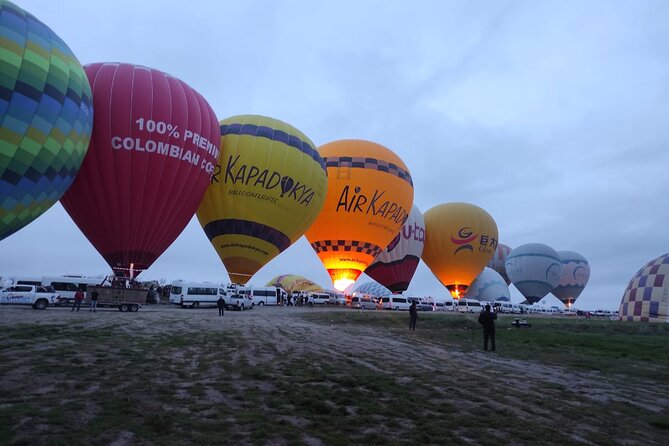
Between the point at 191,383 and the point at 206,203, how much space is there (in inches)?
924

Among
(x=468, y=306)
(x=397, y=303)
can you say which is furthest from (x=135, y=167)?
(x=468, y=306)

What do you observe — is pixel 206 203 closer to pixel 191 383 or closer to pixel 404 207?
pixel 404 207

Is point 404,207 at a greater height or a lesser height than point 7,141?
greater

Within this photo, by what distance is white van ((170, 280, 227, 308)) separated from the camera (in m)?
37.0

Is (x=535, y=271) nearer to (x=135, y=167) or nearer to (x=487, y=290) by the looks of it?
(x=487, y=290)

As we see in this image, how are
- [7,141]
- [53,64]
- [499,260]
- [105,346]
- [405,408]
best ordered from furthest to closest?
1. [499,260]
2. [53,64]
3. [7,141]
4. [105,346]
5. [405,408]

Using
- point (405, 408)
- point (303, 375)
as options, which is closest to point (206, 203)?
point (303, 375)

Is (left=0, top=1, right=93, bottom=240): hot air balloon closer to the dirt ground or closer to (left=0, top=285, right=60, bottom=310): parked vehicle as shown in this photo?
the dirt ground

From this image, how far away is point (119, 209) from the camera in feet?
76.2

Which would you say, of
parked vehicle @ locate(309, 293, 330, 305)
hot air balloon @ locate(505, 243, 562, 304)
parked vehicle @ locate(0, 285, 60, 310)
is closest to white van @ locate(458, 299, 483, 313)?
parked vehicle @ locate(309, 293, 330, 305)

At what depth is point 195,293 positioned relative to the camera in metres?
37.5

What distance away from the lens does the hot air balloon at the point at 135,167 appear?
2295 centimetres

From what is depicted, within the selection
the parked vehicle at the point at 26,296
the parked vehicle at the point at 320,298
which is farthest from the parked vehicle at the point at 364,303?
the parked vehicle at the point at 26,296

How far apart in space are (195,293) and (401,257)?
65.8 ft
